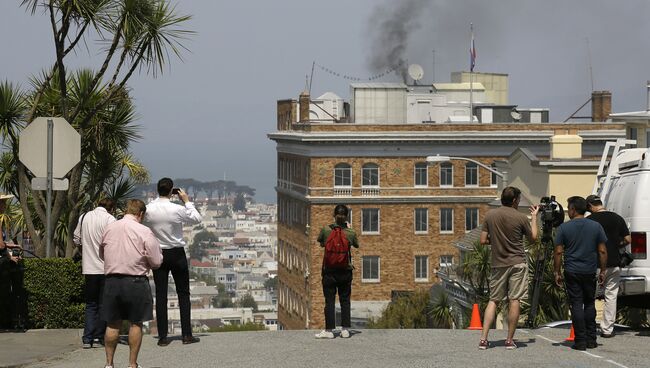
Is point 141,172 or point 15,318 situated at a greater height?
point 141,172

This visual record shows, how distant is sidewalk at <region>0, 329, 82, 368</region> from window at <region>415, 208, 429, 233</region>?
78982mm

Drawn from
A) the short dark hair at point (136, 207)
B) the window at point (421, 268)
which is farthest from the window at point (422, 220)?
the short dark hair at point (136, 207)

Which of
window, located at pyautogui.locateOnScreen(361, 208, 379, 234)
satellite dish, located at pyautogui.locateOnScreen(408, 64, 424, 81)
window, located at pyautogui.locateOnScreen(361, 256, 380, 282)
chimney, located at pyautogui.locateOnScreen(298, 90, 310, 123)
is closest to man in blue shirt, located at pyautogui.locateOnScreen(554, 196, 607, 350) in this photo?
window, located at pyautogui.locateOnScreen(361, 256, 380, 282)

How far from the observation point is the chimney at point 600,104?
108m

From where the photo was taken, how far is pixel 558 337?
61.4 feet

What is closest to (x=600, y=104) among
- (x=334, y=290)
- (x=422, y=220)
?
(x=422, y=220)

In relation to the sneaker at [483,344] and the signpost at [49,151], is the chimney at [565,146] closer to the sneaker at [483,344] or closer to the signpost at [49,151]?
the signpost at [49,151]

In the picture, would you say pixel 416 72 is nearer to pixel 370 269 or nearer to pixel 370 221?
pixel 370 221

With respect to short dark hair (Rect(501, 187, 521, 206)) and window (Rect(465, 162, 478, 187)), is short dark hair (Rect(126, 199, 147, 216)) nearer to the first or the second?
short dark hair (Rect(501, 187, 521, 206))

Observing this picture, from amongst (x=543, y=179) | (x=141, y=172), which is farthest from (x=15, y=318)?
(x=543, y=179)

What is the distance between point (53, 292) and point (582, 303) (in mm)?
6616

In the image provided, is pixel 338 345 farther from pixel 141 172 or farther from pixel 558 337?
pixel 141 172

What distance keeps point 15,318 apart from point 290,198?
3460 inches

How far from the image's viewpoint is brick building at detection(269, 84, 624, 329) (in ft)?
314
